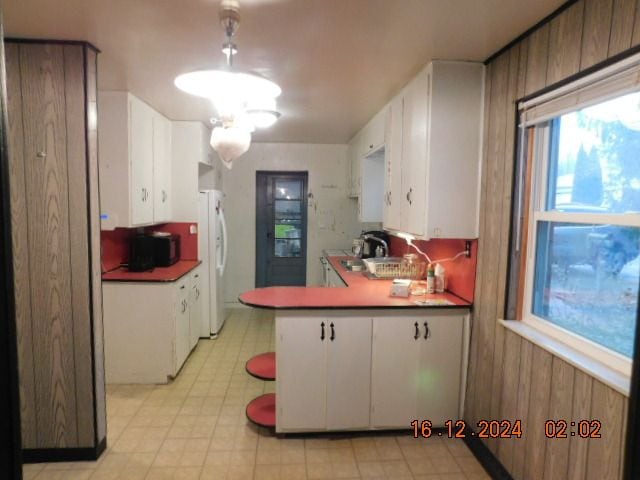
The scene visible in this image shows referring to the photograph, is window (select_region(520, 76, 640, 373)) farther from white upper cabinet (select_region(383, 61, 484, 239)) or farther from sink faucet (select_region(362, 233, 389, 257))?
sink faucet (select_region(362, 233, 389, 257))

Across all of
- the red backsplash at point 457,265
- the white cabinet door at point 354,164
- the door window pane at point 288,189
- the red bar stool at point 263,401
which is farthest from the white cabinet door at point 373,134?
the red bar stool at point 263,401

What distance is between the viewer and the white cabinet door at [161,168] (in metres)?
3.71

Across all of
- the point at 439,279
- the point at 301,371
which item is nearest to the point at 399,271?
the point at 439,279

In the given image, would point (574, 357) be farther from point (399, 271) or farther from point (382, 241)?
point (382, 241)

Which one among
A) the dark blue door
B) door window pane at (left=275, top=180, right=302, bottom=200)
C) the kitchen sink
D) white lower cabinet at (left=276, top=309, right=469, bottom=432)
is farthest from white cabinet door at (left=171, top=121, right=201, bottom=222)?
white lower cabinet at (left=276, top=309, right=469, bottom=432)

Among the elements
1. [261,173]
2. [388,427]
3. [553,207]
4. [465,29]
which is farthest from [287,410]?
[261,173]

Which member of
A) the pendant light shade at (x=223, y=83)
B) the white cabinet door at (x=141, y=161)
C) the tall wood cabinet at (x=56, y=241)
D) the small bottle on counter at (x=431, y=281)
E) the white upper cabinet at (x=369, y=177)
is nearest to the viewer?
the pendant light shade at (x=223, y=83)

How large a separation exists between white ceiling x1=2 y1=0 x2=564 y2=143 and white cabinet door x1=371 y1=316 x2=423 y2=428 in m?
1.57

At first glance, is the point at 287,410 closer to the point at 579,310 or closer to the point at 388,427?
the point at 388,427

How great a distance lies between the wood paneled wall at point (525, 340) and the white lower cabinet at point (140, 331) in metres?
2.33

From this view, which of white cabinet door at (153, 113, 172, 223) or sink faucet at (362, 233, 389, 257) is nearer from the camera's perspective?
white cabinet door at (153, 113, 172, 223)

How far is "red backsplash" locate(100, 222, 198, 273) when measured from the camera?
3.49 meters

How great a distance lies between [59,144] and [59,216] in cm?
39

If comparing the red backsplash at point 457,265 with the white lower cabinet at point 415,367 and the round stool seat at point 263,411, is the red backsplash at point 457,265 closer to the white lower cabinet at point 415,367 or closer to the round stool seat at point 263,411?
the white lower cabinet at point 415,367
